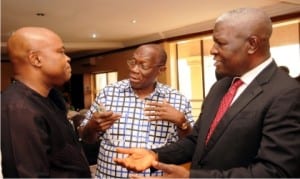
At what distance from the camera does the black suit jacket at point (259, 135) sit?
1.17m

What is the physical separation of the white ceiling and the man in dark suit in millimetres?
4104

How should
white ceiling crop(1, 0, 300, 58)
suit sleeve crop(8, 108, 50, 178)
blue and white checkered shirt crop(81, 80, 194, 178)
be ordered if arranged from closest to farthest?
1. suit sleeve crop(8, 108, 50, 178)
2. blue and white checkered shirt crop(81, 80, 194, 178)
3. white ceiling crop(1, 0, 300, 58)

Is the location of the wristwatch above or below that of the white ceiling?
below

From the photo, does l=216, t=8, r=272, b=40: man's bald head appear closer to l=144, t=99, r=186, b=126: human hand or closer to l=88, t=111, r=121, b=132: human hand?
l=144, t=99, r=186, b=126: human hand

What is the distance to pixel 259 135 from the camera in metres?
1.24

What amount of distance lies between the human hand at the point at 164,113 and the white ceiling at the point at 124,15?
3643 mm

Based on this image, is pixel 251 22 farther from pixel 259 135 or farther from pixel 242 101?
pixel 259 135

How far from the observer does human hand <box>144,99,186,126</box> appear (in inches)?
73.3

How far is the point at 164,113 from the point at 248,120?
0.67 metres

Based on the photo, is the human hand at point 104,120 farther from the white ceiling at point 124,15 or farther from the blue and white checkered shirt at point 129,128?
the white ceiling at point 124,15

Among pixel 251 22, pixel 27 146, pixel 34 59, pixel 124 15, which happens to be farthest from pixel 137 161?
pixel 124 15

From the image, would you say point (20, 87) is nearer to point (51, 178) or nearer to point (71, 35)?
point (51, 178)

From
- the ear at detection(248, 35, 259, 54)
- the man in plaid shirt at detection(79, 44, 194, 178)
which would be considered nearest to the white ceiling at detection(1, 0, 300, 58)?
the man in plaid shirt at detection(79, 44, 194, 178)

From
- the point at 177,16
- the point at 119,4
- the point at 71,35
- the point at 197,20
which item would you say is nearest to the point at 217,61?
the point at 119,4
